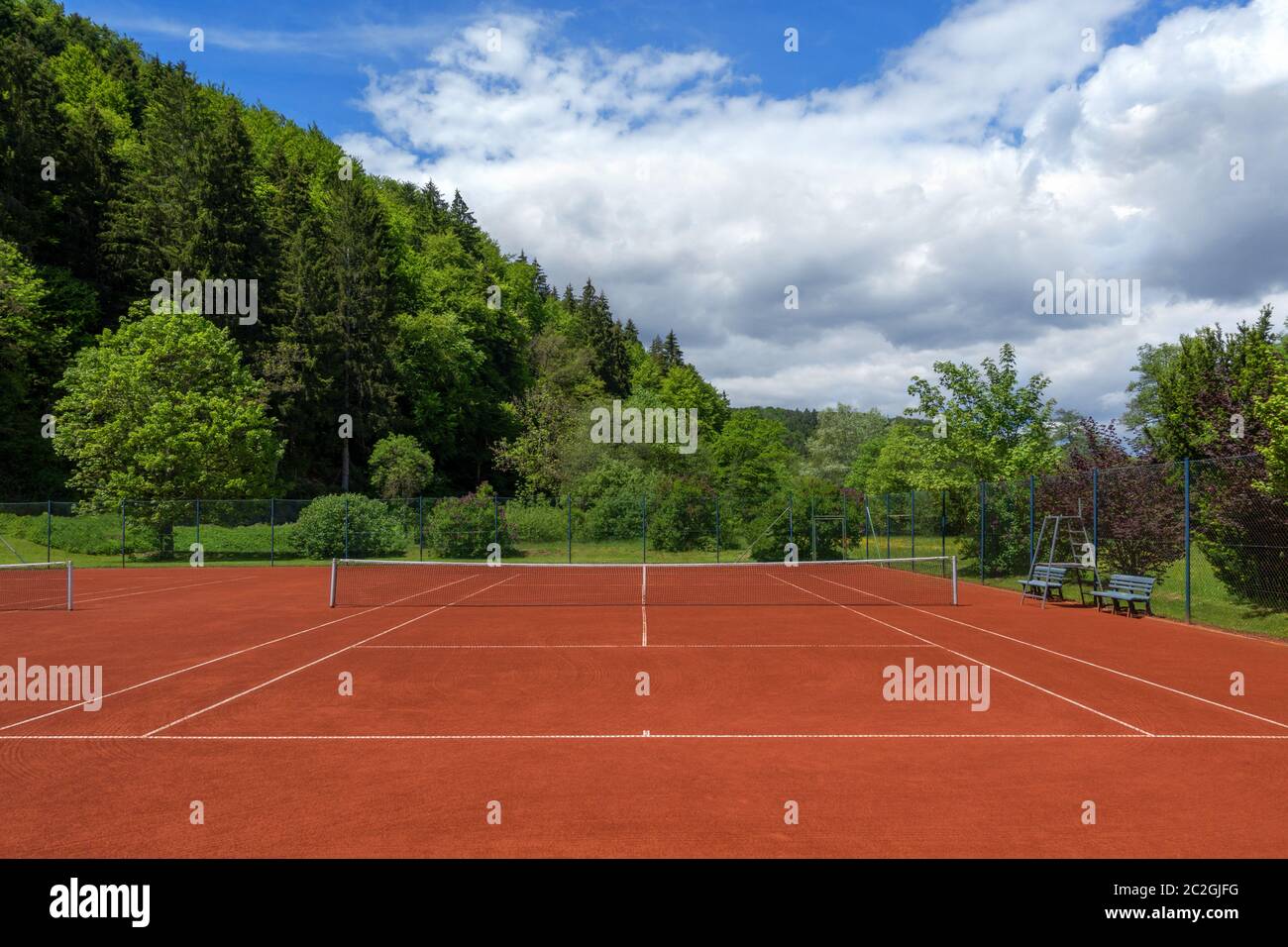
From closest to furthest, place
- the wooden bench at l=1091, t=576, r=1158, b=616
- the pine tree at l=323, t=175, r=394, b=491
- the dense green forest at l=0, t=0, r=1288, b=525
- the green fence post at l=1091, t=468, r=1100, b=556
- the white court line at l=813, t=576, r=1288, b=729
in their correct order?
1. the white court line at l=813, t=576, r=1288, b=729
2. the wooden bench at l=1091, t=576, r=1158, b=616
3. the green fence post at l=1091, t=468, r=1100, b=556
4. the dense green forest at l=0, t=0, r=1288, b=525
5. the pine tree at l=323, t=175, r=394, b=491

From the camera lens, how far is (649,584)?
26.5 metres

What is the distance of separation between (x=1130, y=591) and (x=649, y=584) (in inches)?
537

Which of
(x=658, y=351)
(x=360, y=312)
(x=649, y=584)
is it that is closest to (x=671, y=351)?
(x=658, y=351)

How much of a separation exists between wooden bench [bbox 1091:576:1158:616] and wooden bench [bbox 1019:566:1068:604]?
1012 millimetres

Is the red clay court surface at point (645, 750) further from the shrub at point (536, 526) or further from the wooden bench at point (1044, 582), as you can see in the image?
the shrub at point (536, 526)

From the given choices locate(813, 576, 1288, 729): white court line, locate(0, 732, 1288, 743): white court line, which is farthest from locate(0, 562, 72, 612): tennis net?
locate(813, 576, 1288, 729): white court line

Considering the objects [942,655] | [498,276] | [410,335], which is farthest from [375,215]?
[942,655]

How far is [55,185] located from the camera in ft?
166

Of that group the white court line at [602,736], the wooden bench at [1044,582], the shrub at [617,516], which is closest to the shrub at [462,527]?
the shrub at [617,516]

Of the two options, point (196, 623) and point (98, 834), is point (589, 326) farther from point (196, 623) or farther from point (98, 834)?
point (98, 834)

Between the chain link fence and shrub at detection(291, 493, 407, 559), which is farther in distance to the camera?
shrub at detection(291, 493, 407, 559)

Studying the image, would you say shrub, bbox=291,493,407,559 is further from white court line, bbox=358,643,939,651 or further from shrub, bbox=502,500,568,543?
white court line, bbox=358,643,939,651

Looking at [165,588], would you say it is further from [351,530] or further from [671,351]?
[671,351]

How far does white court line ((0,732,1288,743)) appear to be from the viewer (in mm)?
7766
